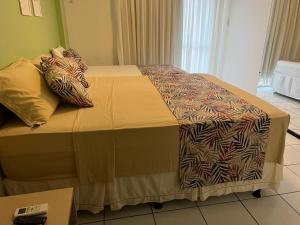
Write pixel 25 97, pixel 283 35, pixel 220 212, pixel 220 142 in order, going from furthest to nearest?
pixel 283 35 < pixel 220 212 < pixel 220 142 < pixel 25 97

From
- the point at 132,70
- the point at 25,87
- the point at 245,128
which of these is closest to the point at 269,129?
the point at 245,128

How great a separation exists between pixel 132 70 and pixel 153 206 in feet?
→ 6.75

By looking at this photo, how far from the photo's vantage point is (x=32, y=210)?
0.95 m

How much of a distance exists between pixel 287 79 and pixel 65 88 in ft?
12.8

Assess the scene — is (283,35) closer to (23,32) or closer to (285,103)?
(285,103)

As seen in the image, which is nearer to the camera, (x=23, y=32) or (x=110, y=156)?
(x=110, y=156)

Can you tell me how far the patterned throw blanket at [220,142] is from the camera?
1.43 metres

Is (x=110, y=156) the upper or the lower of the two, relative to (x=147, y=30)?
lower

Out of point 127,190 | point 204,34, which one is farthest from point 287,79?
point 127,190

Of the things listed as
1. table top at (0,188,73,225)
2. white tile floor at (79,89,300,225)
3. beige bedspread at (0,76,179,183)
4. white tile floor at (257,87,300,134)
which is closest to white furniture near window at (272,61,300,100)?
white tile floor at (257,87,300,134)

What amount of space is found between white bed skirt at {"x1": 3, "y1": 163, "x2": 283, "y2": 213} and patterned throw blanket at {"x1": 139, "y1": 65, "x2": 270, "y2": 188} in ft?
0.27

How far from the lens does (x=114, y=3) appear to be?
3734mm

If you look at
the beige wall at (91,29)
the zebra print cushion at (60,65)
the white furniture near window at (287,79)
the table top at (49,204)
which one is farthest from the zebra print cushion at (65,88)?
the white furniture near window at (287,79)

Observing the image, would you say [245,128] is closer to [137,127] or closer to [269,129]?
[269,129]
